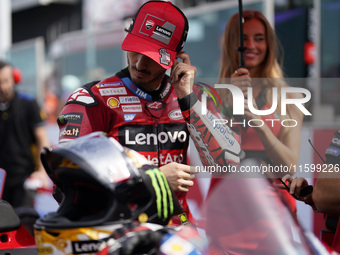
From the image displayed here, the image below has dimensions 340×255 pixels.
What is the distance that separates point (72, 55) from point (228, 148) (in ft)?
28.7

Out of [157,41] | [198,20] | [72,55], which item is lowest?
[72,55]

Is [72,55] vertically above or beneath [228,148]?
beneath

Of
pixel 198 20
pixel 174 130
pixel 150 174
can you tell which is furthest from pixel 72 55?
pixel 150 174

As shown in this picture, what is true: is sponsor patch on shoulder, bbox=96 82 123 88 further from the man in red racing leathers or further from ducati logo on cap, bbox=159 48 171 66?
ducati logo on cap, bbox=159 48 171 66

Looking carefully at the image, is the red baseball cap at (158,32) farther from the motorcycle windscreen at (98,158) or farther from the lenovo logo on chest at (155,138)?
the motorcycle windscreen at (98,158)

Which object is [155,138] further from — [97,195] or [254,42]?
[254,42]

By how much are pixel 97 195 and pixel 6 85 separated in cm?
401

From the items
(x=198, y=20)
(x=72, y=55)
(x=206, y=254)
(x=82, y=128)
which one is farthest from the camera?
(x=72, y=55)

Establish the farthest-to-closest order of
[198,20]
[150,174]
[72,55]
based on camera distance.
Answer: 1. [72,55]
2. [198,20]
3. [150,174]

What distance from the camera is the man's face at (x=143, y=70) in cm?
250

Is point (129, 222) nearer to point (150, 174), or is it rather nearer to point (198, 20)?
point (150, 174)

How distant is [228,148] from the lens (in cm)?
242

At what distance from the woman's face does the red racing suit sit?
2.33ft

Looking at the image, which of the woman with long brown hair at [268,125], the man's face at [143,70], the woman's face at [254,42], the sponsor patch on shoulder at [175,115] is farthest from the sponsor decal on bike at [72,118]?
the woman's face at [254,42]
